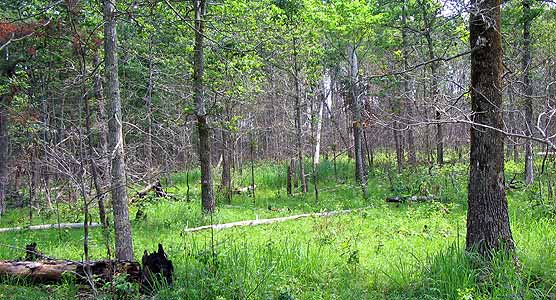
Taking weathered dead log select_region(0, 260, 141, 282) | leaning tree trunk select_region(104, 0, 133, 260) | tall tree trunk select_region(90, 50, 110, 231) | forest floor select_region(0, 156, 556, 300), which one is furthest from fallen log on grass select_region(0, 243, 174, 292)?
leaning tree trunk select_region(104, 0, 133, 260)

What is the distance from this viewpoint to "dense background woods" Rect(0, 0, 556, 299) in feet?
17.0

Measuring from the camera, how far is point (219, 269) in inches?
199

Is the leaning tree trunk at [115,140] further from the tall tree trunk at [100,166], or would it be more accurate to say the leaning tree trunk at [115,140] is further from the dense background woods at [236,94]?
the tall tree trunk at [100,166]

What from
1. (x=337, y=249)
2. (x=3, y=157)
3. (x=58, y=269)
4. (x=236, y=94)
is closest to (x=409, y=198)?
(x=236, y=94)

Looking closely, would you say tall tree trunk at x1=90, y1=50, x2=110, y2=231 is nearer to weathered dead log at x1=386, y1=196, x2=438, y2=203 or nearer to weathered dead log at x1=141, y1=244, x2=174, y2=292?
weathered dead log at x1=141, y1=244, x2=174, y2=292

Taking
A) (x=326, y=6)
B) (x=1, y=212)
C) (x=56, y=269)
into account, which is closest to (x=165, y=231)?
(x=56, y=269)

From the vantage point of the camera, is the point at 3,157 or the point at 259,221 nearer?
the point at 259,221

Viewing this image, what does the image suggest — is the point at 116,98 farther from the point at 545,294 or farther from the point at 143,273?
the point at 545,294

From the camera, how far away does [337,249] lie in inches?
273

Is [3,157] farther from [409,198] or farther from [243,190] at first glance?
[409,198]

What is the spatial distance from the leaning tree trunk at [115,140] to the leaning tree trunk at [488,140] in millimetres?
4443

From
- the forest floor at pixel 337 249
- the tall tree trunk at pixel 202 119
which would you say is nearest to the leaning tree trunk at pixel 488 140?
the forest floor at pixel 337 249

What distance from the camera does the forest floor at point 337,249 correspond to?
4.60 m

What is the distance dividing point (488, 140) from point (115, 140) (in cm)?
469
